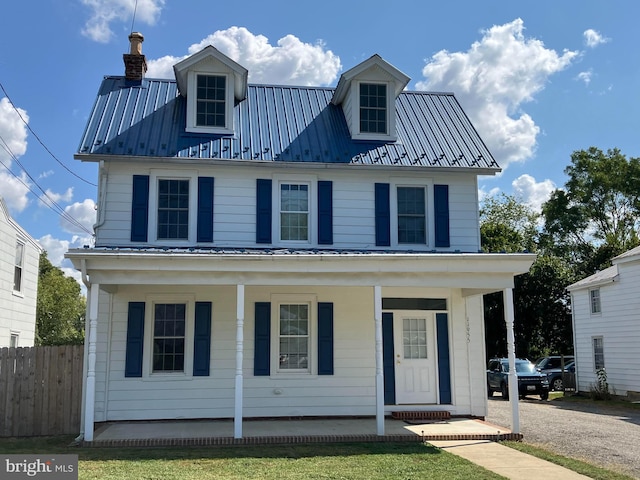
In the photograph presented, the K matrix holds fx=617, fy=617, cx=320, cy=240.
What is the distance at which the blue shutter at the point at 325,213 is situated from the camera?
13.8 metres

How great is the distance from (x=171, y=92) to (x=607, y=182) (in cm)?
3326

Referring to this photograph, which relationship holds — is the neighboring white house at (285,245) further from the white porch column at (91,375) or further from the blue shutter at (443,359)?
the white porch column at (91,375)

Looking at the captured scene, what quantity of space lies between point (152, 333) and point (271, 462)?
16.2ft

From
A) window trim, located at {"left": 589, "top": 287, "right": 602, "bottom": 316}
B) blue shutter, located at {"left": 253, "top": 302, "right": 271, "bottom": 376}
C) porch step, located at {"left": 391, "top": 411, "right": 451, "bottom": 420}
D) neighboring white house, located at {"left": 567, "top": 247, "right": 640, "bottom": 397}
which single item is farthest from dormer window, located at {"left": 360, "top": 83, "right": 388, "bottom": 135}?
window trim, located at {"left": 589, "top": 287, "right": 602, "bottom": 316}

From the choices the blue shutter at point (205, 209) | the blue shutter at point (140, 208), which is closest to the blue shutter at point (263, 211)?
the blue shutter at point (205, 209)

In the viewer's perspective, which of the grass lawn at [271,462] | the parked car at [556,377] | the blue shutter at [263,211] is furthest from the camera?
the parked car at [556,377]

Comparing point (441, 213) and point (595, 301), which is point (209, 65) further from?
point (595, 301)

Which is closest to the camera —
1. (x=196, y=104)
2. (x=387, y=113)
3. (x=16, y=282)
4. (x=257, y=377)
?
(x=257, y=377)

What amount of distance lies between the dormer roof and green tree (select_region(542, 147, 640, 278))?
31138 millimetres

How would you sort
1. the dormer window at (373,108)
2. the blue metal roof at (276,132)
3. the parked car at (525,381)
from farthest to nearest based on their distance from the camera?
the parked car at (525,381), the dormer window at (373,108), the blue metal roof at (276,132)

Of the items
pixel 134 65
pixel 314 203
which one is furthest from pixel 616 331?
pixel 134 65

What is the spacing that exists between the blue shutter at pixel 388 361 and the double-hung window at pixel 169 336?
174 inches

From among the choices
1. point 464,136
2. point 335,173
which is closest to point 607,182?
point 464,136

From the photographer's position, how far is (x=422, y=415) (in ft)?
44.1
